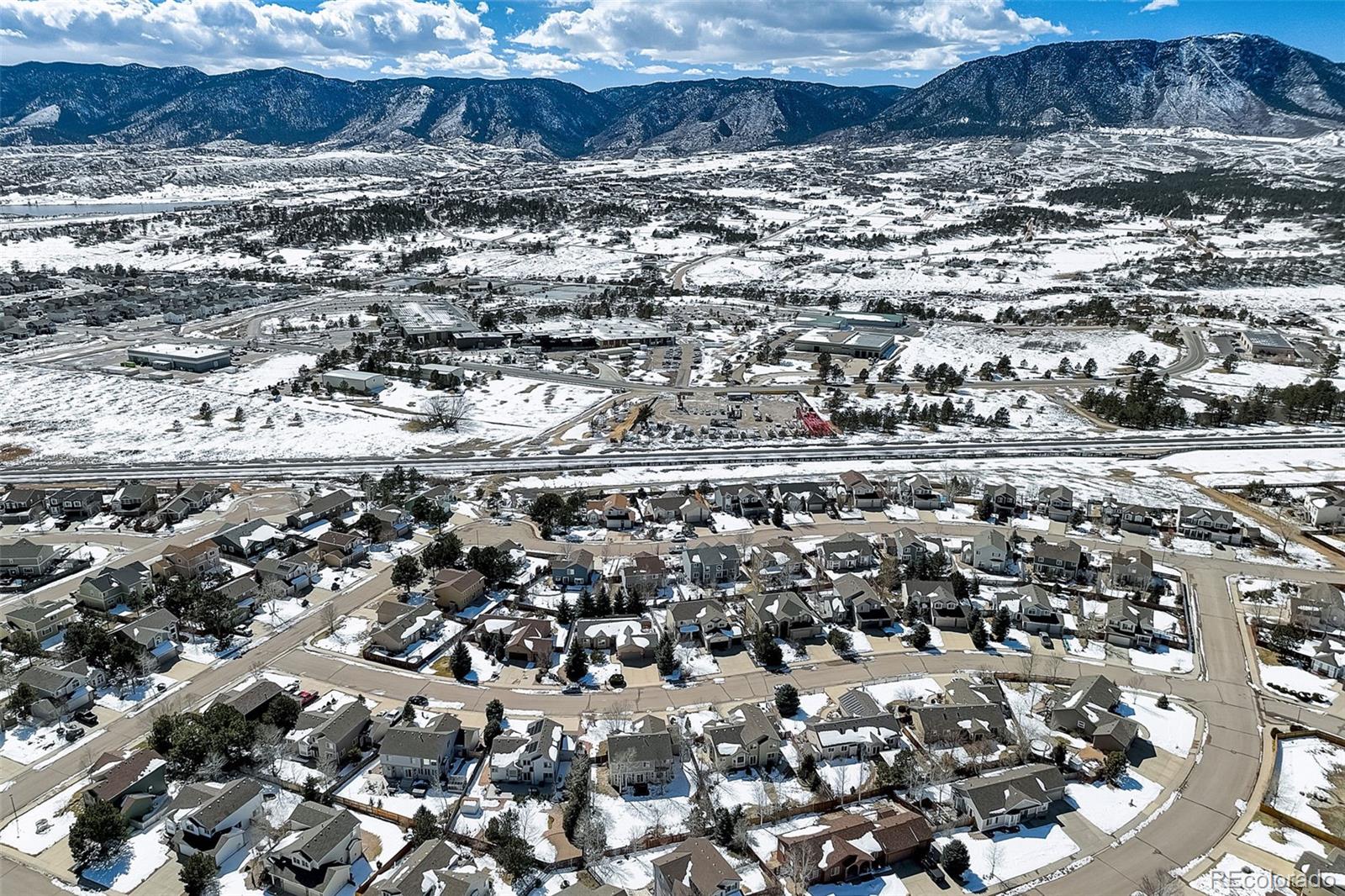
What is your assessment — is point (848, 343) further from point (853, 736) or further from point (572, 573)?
point (853, 736)

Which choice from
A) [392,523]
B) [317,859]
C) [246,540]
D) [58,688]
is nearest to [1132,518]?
[392,523]

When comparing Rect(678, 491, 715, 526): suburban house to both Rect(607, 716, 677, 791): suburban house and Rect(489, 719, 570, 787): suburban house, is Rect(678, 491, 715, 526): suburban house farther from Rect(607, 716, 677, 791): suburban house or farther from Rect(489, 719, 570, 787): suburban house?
Rect(489, 719, 570, 787): suburban house

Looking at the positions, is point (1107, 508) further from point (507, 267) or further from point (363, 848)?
point (507, 267)

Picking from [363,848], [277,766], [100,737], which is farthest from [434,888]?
[100,737]

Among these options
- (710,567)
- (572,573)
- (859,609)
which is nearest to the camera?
(859,609)

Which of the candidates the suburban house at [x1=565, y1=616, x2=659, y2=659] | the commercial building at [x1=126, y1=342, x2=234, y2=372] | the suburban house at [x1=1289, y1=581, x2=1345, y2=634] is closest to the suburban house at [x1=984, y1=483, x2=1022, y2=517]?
the suburban house at [x1=1289, y1=581, x2=1345, y2=634]

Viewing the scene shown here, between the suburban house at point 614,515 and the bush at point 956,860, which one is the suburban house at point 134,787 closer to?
the bush at point 956,860

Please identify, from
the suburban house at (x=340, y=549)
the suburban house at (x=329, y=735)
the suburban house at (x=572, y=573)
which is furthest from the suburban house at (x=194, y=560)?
the suburban house at (x=572, y=573)
